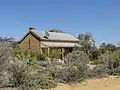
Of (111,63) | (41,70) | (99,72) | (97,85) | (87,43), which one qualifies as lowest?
(97,85)

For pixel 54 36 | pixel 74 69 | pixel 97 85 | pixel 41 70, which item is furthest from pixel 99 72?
pixel 54 36

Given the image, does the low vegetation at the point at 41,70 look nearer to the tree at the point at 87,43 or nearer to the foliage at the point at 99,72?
the foliage at the point at 99,72

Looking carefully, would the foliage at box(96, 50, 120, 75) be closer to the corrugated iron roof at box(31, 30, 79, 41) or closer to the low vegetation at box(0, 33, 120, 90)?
the low vegetation at box(0, 33, 120, 90)

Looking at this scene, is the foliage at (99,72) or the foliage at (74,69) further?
the foliage at (99,72)

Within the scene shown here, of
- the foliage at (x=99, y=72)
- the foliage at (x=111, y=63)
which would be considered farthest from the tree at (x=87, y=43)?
the foliage at (x=99, y=72)

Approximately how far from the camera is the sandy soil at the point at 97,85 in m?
15.8

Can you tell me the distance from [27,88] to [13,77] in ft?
4.00

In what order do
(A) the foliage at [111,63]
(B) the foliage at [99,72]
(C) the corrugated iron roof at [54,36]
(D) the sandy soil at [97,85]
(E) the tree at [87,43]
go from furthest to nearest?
(C) the corrugated iron roof at [54,36]
(E) the tree at [87,43]
(A) the foliage at [111,63]
(B) the foliage at [99,72]
(D) the sandy soil at [97,85]

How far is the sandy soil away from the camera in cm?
1583

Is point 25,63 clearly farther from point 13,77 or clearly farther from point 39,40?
point 39,40

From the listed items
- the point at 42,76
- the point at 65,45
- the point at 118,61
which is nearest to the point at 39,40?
the point at 65,45

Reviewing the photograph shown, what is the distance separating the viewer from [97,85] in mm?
17031

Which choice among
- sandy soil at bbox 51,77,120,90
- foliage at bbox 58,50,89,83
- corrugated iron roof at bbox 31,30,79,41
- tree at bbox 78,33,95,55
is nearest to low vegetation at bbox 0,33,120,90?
foliage at bbox 58,50,89,83

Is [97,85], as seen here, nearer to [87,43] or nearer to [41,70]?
[41,70]
